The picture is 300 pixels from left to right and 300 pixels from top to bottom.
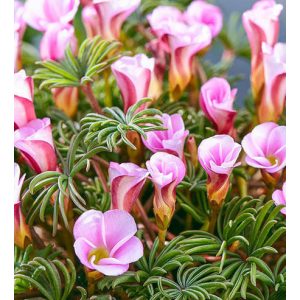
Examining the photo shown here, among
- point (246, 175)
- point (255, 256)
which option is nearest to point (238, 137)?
point (246, 175)

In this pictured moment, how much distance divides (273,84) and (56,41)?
0.74ft

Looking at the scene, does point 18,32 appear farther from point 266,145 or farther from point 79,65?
point 266,145

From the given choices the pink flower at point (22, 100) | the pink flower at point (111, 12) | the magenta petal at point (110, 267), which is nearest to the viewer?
the magenta petal at point (110, 267)

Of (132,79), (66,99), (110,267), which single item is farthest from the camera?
(66,99)

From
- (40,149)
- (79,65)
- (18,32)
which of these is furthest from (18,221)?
(18,32)

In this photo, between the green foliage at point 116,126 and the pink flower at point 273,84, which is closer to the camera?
the green foliage at point 116,126

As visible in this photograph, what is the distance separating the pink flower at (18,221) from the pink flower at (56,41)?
0.18m

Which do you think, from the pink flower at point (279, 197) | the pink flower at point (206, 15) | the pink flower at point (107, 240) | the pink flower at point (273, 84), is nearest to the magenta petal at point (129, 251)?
the pink flower at point (107, 240)

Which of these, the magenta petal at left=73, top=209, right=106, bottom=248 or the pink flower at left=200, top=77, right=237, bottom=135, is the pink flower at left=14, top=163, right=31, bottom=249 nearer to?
the magenta petal at left=73, top=209, right=106, bottom=248

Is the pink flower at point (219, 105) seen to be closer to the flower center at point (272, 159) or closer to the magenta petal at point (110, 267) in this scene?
the flower center at point (272, 159)

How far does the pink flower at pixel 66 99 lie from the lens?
0.77 metres

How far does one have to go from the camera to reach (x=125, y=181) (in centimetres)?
58

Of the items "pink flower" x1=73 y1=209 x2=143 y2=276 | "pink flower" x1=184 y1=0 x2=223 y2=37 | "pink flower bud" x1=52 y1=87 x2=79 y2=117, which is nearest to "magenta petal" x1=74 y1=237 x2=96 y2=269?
"pink flower" x1=73 y1=209 x2=143 y2=276
